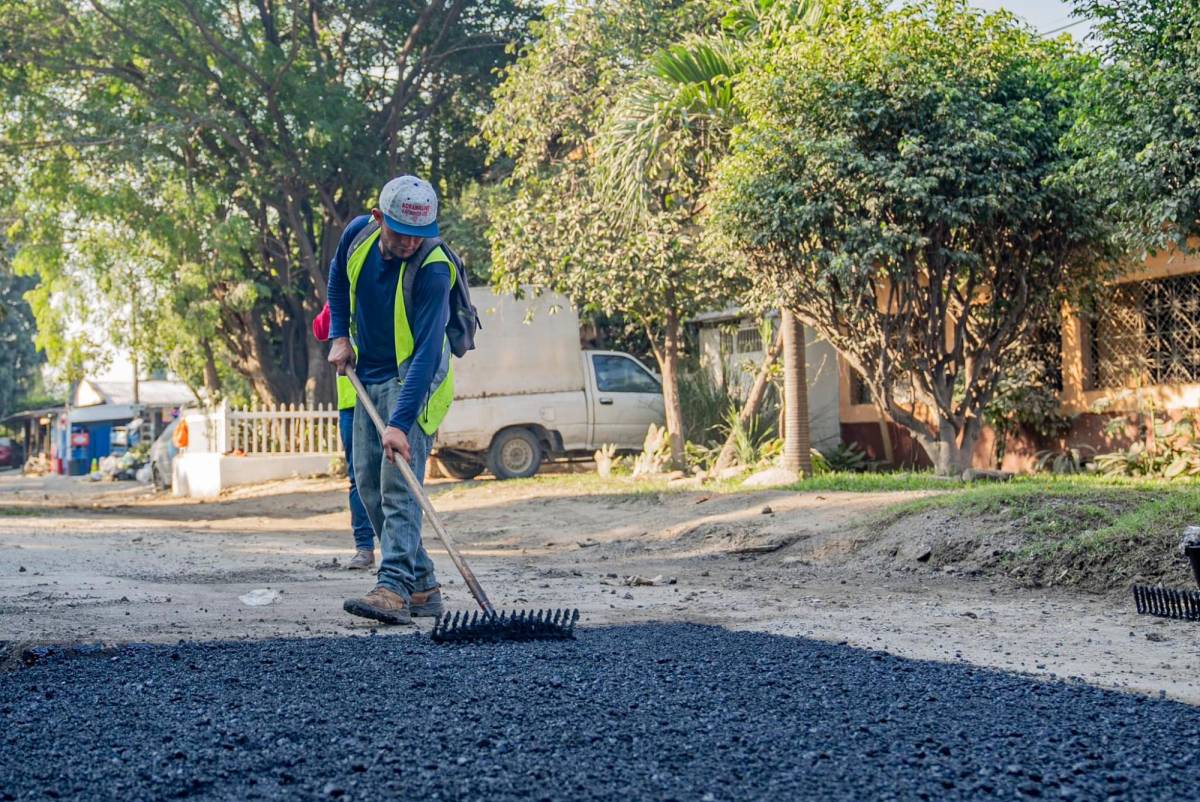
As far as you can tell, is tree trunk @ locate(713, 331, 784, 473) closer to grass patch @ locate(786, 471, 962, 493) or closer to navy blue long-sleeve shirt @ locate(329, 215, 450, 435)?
grass patch @ locate(786, 471, 962, 493)

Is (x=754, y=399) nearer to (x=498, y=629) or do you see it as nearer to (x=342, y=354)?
(x=342, y=354)

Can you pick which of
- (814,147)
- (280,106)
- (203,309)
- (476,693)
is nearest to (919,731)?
(476,693)

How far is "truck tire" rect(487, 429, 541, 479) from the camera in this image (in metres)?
18.9

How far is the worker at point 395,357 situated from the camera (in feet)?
19.3

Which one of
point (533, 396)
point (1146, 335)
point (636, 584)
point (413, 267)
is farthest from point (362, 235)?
point (533, 396)

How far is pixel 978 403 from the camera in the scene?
1317 centimetres

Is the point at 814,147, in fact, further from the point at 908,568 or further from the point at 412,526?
the point at 412,526

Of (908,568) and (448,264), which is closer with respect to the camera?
(448,264)

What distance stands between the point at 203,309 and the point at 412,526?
1886 cm

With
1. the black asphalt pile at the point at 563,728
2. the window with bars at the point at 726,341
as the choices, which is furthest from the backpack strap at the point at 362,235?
the window with bars at the point at 726,341

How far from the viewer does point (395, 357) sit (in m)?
6.23

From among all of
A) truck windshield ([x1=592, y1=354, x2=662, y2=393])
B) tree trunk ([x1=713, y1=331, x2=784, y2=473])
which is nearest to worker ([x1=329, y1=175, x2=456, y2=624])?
tree trunk ([x1=713, y1=331, x2=784, y2=473])

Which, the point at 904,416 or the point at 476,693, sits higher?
the point at 904,416

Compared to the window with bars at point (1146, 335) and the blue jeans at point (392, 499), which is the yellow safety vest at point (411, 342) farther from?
the window with bars at point (1146, 335)
